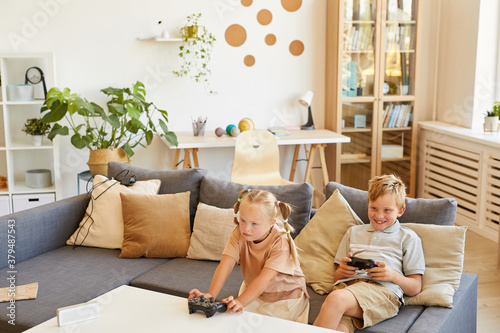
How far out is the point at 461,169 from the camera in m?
4.40

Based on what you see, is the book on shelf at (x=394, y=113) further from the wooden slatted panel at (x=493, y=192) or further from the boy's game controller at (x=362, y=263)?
the boy's game controller at (x=362, y=263)

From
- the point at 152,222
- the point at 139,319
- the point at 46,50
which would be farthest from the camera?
the point at 46,50

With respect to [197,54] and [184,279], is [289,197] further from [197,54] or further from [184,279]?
[197,54]

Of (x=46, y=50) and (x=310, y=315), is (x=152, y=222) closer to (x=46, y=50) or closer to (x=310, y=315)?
(x=310, y=315)

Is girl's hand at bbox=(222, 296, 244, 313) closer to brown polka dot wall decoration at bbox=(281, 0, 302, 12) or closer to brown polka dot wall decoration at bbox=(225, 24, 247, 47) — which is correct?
brown polka dot wall decoration at bbox=(225, 24, 247, 47)

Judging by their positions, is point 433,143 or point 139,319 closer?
point 139,319

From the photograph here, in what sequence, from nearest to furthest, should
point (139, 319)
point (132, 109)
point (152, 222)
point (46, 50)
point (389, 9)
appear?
1. point (139, 319)
2. point (152, 222)
3. point (132, 109)
4. point (46, 50)
5. point (389, 9)

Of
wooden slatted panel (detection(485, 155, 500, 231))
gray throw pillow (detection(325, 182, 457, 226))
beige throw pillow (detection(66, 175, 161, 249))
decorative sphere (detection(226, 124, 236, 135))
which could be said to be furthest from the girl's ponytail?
wooden slatted panel (detection(485, 155, 500, 231))

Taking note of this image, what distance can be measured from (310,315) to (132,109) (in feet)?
8.01

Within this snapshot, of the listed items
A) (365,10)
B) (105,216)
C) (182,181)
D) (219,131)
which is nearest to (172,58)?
(219,131)

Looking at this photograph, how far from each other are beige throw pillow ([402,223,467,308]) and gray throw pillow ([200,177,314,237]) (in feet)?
1.76

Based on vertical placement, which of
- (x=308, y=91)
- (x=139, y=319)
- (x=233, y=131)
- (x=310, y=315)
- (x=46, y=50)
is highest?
(x=46, y=50)

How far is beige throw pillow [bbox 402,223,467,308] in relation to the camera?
2100 millimetres

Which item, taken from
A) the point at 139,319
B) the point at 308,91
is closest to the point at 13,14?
the point at 308,91
